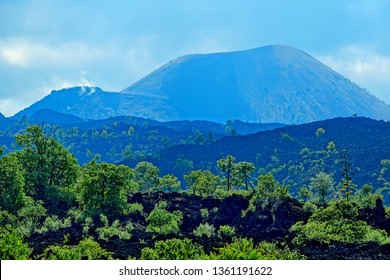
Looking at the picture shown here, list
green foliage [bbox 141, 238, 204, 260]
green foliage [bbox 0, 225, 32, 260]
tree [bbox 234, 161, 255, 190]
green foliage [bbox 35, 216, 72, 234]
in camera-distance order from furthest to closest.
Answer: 1. tree [bbox 234, 161, 255, 190]
2. green foliage [bbox 35, 216, 72, 234]
3. green foliage [bbox 141, 238, 204, 260]
4. green foliage [bbox 0, 225, 32, 260]

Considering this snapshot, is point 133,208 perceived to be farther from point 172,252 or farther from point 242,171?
point 172,252

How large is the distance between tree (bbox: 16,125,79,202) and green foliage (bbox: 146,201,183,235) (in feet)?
44.8

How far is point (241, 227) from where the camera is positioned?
5128 cm

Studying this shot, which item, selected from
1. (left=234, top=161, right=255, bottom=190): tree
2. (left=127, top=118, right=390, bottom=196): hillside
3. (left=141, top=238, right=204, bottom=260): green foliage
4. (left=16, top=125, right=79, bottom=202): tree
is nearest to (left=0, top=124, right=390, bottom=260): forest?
(left=16, top=125, right=79, bottom=202): tree

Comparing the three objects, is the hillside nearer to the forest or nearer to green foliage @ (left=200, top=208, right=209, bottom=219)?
the forest

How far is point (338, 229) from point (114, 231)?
1578 centimetres

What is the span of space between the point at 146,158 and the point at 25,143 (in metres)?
133

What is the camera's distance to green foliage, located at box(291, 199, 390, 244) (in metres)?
39.1

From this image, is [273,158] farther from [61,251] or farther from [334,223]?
[61,251]

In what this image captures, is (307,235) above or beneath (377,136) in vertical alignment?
beneath

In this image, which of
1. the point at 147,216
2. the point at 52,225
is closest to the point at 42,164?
the point at 147,216

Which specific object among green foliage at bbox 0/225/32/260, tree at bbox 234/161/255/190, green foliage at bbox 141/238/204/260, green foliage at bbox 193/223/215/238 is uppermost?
tree at bbox 234/161/255/190

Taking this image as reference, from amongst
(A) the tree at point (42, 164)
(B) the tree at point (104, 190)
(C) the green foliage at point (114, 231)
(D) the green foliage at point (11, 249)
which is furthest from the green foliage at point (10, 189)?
(D) the green foliage at point (11, 249)
